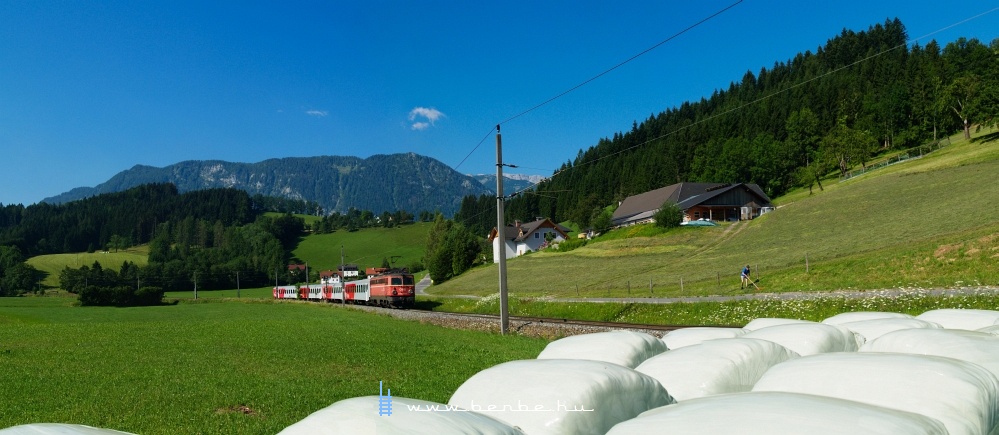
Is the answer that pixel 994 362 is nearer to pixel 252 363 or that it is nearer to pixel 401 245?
pixel 252 363

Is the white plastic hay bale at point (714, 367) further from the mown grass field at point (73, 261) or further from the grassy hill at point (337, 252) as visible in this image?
the mown grass field at point (73, 261)

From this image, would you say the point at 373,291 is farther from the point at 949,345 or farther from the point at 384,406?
the point at 384,406

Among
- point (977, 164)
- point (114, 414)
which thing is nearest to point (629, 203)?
point (977, 164)

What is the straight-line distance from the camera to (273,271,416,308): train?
46344 millimetres

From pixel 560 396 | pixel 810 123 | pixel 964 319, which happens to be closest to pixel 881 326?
pixel 964 319

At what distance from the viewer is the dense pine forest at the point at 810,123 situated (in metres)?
88.4

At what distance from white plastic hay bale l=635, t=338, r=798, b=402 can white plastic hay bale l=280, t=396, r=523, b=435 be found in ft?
7.44

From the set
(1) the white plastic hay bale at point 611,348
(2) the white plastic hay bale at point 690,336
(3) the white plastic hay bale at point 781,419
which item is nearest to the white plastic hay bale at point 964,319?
(2) the white plastic hay bale at point 690,336

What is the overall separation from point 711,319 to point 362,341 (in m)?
13.7

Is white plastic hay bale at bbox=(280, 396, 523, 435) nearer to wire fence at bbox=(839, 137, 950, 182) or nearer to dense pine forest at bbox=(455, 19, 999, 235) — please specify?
dense pine forest at bbox=(455, 19, 999, 235)

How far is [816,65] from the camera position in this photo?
141 metres

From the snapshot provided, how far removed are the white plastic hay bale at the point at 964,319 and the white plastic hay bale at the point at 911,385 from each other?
6.73 metres

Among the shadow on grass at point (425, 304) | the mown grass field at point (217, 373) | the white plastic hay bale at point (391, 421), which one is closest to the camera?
the white plastic hay bale at point (391, 421)

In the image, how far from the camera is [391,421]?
3.03m
